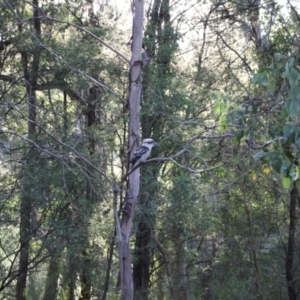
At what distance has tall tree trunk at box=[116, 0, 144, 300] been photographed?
263 inches

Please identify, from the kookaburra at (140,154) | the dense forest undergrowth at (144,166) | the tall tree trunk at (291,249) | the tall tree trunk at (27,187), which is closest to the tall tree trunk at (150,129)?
the dense forest undergrowth at (144,166)

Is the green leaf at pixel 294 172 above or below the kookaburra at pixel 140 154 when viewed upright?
below

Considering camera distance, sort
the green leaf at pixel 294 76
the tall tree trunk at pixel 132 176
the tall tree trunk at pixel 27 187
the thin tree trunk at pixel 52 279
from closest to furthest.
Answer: the green leaf at pixel 294 76
the tall tree trunk at pixel 132 176
the tall tree trunk at pixel 27 187
the thin tree trunk at pixel 52 279

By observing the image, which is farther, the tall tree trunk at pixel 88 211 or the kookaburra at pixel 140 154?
the tall tree trunk at pixel 88 211

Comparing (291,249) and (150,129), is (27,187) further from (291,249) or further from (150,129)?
(291,249)

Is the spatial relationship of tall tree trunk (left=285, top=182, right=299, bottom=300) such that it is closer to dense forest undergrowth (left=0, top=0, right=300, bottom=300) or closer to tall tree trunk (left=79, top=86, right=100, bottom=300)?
dense forest undergrowth (left=0, top=0, right=300, bottom=300)

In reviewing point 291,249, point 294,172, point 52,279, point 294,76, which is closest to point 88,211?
point 52,279

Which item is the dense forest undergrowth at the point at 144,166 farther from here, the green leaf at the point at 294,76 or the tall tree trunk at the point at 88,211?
the green leaf at the point at 294,76

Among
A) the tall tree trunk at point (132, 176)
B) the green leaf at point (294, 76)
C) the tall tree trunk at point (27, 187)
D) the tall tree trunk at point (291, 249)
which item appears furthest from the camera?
the tall tree trunk at point (291, 249)

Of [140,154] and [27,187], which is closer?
[140,154]

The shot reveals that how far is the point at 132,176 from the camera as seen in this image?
678 cm

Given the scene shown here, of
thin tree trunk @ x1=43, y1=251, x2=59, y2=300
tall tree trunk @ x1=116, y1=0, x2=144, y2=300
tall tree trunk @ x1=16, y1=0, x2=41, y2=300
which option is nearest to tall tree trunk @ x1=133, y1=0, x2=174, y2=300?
thin tree trunk @ x1=43, y1=251, x2=59, y2=300

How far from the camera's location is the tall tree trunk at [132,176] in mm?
6684

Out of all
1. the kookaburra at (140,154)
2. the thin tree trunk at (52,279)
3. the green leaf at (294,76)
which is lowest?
the green leaf at (294,76)
